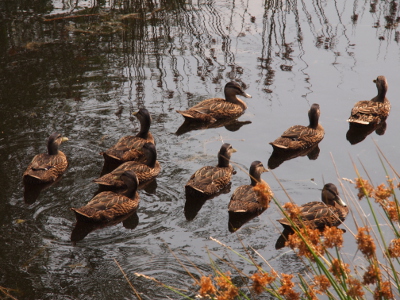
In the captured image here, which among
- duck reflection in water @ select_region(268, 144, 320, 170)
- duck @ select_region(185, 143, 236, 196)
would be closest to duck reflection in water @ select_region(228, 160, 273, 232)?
duck @ select_region(185, 143, 236, 196)

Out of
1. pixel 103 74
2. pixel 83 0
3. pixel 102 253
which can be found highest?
pixel 83 0

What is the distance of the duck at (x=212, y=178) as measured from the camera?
307 inches

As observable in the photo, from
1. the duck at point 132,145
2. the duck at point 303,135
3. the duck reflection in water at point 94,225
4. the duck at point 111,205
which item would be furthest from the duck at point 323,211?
the duck at point 132,145

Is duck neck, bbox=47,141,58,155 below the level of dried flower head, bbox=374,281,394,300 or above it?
below

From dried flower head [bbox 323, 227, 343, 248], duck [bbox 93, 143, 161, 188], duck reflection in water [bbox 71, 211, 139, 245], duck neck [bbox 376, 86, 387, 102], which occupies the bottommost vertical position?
duck reflection in water [bbox 71, 211, 139, 245]

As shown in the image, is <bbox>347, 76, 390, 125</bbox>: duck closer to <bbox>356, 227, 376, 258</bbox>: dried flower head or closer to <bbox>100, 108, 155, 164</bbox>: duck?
<bbox>100, 108, 155, 164</bbox>: duck

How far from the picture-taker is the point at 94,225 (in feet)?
23.6

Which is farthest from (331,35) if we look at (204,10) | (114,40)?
(114,40)

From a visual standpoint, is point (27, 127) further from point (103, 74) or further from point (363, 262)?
point (363, 262)

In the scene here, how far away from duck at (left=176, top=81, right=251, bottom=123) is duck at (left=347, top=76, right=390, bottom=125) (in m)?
2.03

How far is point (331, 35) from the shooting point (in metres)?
13.3

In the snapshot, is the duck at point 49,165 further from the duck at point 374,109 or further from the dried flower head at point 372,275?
the dried flower head at point 372,275

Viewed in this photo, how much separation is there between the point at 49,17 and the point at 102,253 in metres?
9.24

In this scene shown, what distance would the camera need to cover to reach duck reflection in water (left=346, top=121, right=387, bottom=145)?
9.46 m
